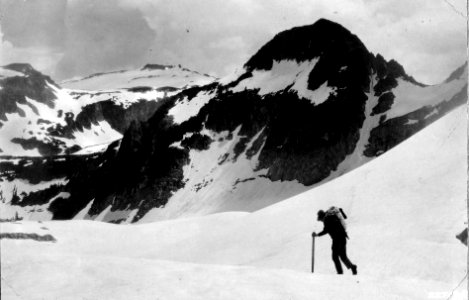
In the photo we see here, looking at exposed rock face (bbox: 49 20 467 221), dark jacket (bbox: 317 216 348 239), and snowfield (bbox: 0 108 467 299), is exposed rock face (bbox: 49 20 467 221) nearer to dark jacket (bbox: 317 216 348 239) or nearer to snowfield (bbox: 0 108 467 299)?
snowfield (bbox: 0 108 467 299)

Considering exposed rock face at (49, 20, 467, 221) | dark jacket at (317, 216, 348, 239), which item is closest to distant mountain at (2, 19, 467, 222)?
exposed rock face at (49, 20, 467, 221)

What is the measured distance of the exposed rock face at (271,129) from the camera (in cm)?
9212

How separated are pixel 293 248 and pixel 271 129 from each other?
3251 inches

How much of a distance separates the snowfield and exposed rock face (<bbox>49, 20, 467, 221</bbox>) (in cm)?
5901

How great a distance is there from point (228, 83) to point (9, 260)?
375 ft

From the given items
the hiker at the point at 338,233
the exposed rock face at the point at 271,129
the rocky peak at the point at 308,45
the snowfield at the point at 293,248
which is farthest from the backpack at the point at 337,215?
the rocky peak at the point at 308,45

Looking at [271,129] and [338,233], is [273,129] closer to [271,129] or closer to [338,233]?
[271,129]

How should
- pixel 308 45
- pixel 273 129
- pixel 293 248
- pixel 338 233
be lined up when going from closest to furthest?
pixel 338 233 → pixel 293 248 → pixel 273 129 → pixel 308 45

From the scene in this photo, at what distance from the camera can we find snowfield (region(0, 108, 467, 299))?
9.45m

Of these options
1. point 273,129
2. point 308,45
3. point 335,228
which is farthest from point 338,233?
point 308,45

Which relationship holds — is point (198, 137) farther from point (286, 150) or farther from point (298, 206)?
point (298, 206)

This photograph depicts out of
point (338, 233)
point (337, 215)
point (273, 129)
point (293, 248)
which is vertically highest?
point (273, 129)

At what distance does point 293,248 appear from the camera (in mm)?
20875

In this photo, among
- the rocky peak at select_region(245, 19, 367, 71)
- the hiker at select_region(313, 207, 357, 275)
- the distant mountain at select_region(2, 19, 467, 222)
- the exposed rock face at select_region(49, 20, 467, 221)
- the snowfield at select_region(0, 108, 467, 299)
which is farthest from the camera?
the rocky peak at select_region(245, 19, 367, 71)
